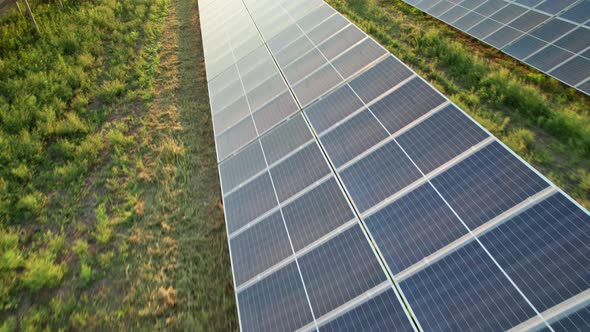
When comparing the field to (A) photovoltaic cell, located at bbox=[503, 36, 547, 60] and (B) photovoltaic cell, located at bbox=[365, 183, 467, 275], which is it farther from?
(B) photovoltaic cell, located at bbox=[365, 183, 467, 275]

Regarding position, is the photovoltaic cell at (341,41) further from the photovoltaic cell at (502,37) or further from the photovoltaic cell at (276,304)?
the photovoltaic cell at (276,304)

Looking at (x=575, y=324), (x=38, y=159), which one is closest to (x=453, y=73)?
(x=575, y=324)

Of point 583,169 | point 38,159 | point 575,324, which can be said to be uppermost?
point 575,324

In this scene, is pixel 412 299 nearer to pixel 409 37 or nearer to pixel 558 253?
pixel 558 253

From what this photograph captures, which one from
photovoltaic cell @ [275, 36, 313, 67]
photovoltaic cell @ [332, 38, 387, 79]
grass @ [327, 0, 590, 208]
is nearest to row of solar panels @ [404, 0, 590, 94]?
grass @ [327, 0, 590, 208]

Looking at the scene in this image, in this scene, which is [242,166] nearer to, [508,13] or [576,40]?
[576,40]

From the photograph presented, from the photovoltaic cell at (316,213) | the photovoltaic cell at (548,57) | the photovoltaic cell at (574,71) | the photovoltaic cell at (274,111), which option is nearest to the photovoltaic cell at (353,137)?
the photovoltaic cell at (316,213)
